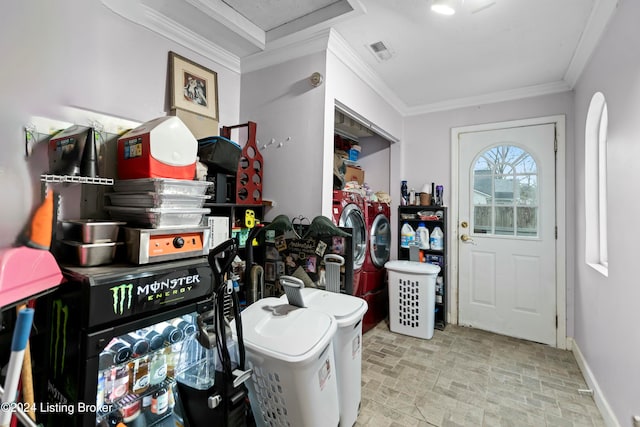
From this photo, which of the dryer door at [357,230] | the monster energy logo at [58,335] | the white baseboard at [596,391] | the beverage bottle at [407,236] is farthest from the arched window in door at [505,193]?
the monster energy logo at [58,335]

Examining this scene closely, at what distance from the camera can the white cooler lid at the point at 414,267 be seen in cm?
280

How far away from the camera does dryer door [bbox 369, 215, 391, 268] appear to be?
3.01 metres

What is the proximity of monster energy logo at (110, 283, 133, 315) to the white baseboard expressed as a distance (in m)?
2.52

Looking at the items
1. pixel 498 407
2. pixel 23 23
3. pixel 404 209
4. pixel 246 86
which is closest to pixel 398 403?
pixel 498 407

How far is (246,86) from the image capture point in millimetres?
2449

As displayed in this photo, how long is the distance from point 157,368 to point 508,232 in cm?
322

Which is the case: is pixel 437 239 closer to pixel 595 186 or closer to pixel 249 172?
pixel 595 186

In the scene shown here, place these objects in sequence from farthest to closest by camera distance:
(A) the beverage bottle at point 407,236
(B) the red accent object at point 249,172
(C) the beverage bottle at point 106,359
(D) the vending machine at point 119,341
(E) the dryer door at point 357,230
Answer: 1. (A) the beverage bottle at point 407,236
2. (E) the dryer door at point 357,230
3. (B) the red accent object at point 249,172
4. (C) the beverage bottle at point 106,359
5. (D) the vending machine at point 119,341

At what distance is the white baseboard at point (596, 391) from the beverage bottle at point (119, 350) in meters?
2.49

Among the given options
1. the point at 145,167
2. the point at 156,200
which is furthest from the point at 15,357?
the point at 145,167

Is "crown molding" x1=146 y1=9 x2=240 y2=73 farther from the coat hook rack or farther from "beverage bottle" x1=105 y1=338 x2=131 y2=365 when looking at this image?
"beverage bottle" x1=105 y1=338 x2=131 y2=365

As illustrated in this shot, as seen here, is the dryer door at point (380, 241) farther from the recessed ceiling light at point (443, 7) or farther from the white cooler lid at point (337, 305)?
the recessed ceiling light at point (443, 7)

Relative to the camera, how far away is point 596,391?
193 cm

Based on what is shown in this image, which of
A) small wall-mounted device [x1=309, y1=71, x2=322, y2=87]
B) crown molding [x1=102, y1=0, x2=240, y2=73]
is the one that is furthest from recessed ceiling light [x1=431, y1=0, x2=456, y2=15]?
crown molding [x1=102, y1=0, x2=240, y2=73]
